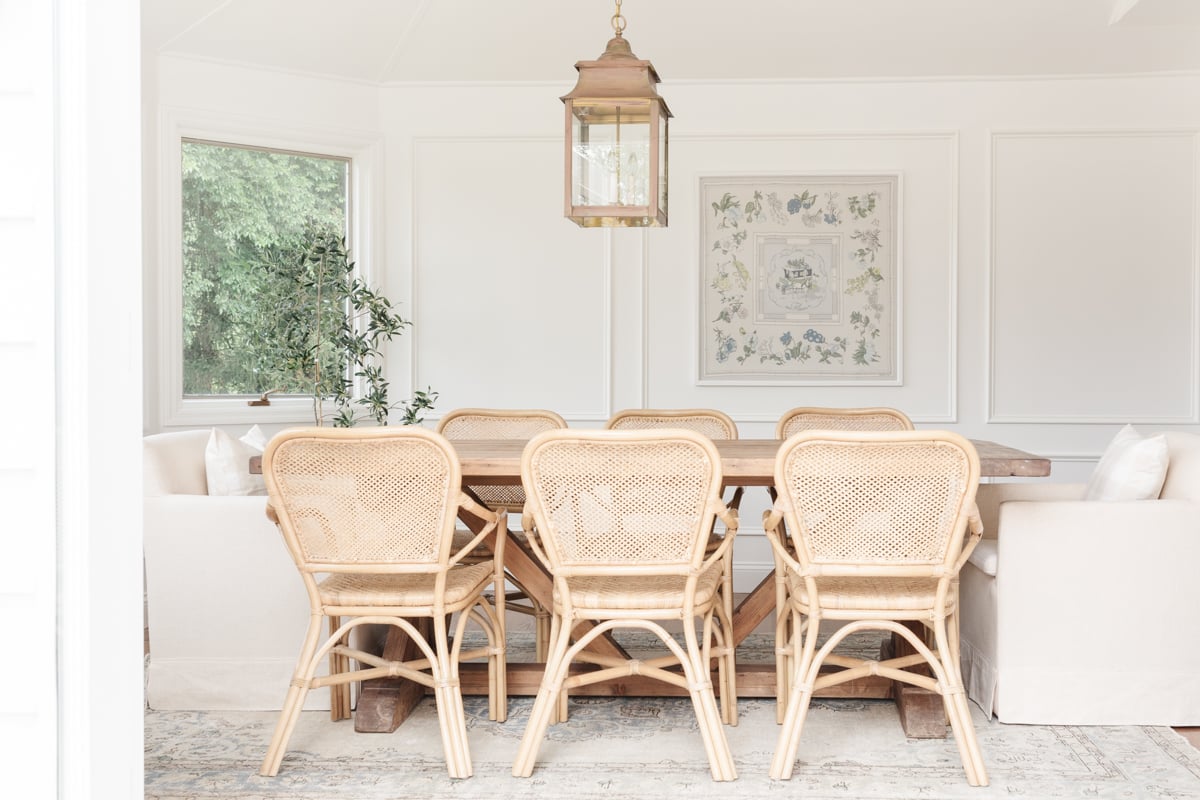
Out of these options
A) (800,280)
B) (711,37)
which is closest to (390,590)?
(800,280)

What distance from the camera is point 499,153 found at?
17.5 feet

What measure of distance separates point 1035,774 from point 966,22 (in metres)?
3.66

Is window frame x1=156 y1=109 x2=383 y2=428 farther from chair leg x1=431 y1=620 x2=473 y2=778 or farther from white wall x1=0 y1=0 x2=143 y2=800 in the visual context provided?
white wall x1=0 y1=0 x2=143 y2=800

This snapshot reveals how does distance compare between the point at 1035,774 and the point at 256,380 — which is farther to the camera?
the point at 256,380

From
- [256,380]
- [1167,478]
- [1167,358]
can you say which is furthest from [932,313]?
[256,380]

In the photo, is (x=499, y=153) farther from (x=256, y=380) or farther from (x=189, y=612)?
(x=189, y=612)

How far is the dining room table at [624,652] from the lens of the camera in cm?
273

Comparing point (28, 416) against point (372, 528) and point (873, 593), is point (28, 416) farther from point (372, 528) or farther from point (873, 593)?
point (873, 593)

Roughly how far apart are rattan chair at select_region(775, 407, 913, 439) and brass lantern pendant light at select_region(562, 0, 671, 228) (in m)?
1.17

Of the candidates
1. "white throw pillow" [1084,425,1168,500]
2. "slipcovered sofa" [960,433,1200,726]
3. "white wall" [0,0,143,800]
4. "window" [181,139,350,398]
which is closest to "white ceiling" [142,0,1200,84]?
"window" [181,139,350,398]

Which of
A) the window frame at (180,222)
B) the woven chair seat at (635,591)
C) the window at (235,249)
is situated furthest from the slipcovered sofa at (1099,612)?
the window frame at (180,222)

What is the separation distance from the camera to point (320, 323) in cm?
475

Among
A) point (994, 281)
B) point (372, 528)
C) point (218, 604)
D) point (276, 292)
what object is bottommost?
point (218, 604)

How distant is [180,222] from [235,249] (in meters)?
0.33
